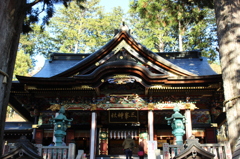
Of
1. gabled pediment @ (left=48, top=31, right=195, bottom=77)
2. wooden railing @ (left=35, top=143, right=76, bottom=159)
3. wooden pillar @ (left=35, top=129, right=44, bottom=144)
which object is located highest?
gabled pediment @ (left=48, top=31, right=195, bottom=77)

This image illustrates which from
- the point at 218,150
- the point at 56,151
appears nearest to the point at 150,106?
the point at 218,150

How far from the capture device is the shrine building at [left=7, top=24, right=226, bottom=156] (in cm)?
1058

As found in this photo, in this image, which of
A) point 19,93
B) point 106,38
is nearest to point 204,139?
point 19,93

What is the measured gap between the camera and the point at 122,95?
37.7ft

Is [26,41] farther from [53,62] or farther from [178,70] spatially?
[178,70]

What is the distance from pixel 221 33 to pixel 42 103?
9.52 metres

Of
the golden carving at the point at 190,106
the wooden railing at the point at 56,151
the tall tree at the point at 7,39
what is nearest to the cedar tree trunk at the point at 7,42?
the tall tree at the point at 7,39

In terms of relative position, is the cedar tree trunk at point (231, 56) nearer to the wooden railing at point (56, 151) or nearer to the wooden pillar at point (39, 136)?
the wooden railing at point (56, 151)

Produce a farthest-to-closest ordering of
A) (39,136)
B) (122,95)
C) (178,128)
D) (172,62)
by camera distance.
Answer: (172,62), (39,136), (122,95), (178,128)

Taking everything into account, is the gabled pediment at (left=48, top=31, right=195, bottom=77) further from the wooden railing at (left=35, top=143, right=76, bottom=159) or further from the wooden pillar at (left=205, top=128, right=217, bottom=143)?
the wooden railing at (left=35, top=143, right=76, bottom=159)

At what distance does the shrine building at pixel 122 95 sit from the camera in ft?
34.7

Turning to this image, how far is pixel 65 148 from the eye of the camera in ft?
23.1

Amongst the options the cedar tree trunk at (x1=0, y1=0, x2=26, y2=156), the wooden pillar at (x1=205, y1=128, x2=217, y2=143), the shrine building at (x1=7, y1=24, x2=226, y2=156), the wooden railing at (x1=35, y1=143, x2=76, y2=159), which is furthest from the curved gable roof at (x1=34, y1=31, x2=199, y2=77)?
the cedar tree trunk at (x1=0, y1=0, x2=26, y2=156)

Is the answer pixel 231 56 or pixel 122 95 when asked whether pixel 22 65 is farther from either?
pixel 231 56
